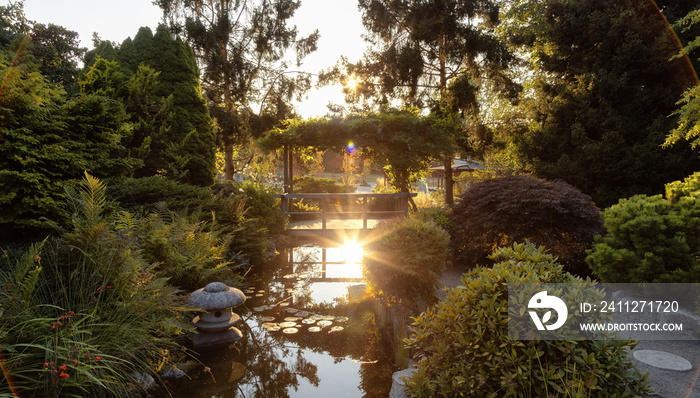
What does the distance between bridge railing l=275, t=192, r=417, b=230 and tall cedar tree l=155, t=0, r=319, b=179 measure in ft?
→ 14.5

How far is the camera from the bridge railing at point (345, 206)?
11.0m

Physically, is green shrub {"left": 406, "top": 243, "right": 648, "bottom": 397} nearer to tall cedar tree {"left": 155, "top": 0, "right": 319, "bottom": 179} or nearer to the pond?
the pond

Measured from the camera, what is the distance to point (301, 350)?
169 inches

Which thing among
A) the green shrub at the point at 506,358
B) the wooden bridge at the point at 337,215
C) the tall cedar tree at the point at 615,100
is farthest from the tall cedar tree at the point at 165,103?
the tall cedar tree at the point at 615,100

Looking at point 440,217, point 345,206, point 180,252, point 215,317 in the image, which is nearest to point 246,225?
point 180,252

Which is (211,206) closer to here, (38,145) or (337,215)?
(38,145)

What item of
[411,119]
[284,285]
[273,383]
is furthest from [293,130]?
[273,383]

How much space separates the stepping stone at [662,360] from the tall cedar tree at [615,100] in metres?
8.30

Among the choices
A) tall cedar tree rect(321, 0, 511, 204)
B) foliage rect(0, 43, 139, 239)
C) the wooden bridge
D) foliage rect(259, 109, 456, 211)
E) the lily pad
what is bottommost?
the lily pad

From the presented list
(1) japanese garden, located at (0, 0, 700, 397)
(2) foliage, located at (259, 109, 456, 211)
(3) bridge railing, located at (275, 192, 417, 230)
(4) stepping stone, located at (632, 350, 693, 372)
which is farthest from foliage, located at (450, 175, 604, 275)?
(2) foliage, located at (259, 109, 456, 211)

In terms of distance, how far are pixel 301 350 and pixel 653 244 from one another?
4.28 metres

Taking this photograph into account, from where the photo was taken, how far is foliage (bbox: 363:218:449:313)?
456 centimetres

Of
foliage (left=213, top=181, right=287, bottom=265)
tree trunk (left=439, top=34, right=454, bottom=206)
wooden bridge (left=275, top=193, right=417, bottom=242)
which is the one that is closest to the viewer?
foliage (left=213, top=181, right=287, bottom=265)

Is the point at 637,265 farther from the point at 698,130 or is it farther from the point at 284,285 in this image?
the point at 284,285
